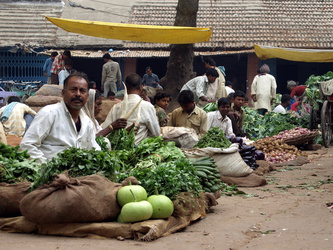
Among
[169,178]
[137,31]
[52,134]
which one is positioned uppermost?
[137,31]

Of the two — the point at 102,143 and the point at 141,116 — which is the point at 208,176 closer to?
the point at 102,143

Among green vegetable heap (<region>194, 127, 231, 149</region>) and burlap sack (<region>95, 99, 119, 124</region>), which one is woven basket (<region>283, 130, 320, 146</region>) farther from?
green vegetable heap (<region>194, 127, 231, 149</region>)

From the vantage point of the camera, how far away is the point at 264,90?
1652 cm

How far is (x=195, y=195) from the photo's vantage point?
550cm

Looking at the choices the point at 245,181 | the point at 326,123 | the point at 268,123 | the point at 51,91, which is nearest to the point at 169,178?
the point at 245,181

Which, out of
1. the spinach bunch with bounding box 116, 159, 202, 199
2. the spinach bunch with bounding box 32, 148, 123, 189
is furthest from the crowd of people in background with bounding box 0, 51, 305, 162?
the spinach bunch with bounding box 116, 159, 202, 199

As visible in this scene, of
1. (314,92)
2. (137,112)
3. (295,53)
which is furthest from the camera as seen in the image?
(295,53)

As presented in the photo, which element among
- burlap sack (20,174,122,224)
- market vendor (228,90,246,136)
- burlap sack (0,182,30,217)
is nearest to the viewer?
burlap sack (20,174,122,224)

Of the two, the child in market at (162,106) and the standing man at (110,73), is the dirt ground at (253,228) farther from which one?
the standing man at (110,73)

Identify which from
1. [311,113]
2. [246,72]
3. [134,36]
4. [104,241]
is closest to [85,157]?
[104,241]

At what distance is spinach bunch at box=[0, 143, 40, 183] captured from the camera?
532 centimetres

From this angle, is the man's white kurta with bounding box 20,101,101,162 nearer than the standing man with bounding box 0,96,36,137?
Yes

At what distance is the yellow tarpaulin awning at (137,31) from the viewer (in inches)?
486

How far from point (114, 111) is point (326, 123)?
7.09m
